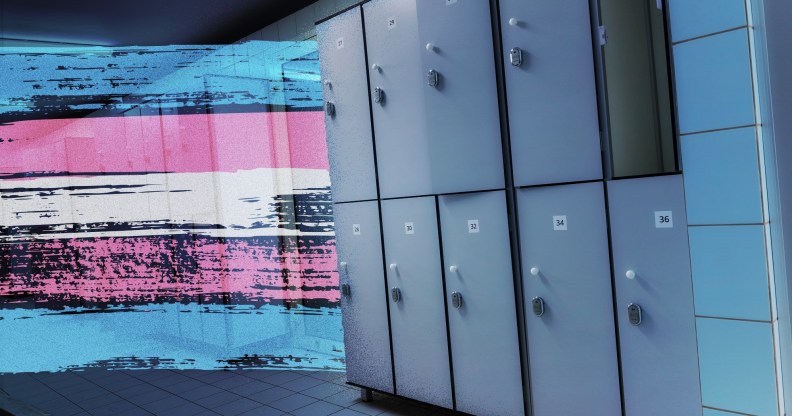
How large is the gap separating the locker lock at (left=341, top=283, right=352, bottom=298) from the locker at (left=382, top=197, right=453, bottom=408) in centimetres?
38

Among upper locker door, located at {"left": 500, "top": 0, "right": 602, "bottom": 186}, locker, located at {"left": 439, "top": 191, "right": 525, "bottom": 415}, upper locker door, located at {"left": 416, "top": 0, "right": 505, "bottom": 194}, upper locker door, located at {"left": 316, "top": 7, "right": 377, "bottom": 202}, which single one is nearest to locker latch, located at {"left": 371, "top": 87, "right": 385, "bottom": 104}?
upper locker door, located at {"left": 316, "top": 7, "right": 377, "bottom": 202}

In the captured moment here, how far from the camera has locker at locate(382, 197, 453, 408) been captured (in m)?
2.89

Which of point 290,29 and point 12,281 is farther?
point 12,281

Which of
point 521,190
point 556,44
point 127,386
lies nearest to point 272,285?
point 127,386

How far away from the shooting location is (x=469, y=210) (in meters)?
2.73

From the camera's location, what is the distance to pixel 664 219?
208 cm

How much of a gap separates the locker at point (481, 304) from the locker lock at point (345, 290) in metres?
0.82

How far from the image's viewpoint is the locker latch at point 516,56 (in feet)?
7.98

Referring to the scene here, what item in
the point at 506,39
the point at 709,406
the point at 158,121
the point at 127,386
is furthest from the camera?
the point at 158,121

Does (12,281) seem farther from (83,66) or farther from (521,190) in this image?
(521,190)

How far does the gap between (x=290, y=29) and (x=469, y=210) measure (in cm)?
268

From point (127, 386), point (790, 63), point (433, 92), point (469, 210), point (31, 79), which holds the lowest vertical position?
point (127, 386)

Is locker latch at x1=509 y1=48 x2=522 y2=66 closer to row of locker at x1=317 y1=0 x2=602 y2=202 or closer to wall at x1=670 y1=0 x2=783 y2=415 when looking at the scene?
row of locker at x1=317 y1=0 x2=602 y2=202

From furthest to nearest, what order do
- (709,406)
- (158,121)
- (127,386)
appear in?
(158,121)
(127,386)
(709,406)
